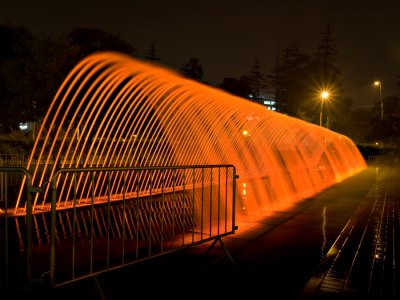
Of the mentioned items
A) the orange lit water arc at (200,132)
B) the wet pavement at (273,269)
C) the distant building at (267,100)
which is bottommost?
the wet pavement at (273,269)

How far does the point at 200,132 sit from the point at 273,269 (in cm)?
1110

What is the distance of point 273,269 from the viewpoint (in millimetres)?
5738

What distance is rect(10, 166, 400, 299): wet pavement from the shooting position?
15.9ft

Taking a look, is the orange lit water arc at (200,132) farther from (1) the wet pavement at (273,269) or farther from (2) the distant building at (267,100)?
(2) the distant building at (267,100)

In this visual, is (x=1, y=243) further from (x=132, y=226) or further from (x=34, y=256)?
(x=132, y=226)

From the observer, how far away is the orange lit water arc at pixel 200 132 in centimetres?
1090

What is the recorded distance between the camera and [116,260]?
5941mm

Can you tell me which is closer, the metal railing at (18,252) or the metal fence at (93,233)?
the metal railing at (18,252)

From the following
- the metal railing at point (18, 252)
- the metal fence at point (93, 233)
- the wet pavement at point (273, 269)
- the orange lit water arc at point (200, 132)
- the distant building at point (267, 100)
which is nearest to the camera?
the metal railing at point (18, 252)

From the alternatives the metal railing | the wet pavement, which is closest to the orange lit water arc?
the wet pavement

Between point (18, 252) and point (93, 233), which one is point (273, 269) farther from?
point (18, 252)

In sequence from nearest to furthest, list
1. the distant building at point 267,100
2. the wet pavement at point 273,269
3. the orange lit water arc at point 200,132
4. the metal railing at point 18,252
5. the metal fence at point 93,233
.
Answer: the metal railing at point 18,252 → the metal fence at point 93,233 → the wet pavement at point 273,269 → the orange lit water arc at point 200,132 → the distant building at point 267,100

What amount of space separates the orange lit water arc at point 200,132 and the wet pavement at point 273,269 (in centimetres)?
245

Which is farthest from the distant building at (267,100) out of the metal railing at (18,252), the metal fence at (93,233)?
the metal railing at (18,252)
